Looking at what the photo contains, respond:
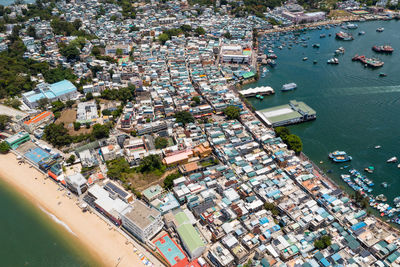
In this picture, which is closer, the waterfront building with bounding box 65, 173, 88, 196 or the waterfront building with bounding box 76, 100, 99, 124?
the waterfront building with bounding box 65, 173, 88, 196

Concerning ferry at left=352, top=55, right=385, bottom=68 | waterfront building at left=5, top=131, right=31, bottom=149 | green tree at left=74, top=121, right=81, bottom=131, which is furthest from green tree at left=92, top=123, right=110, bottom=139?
ferry at left=352, top=55, right=385, bottom=68

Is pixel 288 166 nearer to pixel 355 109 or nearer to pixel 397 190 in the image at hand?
pixel 397 190

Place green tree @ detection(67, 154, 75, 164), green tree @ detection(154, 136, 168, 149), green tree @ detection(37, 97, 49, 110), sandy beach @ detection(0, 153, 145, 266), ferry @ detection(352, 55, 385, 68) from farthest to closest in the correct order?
1. ferry @ detection(352, 55, 385, 68)
2. green tree @ detection(37, 97, 49, 110)
3. green tree @ detection(154, 136, 168, 149)
4. green tree @ detection(67, 154, 75, 164)
5. sandy beach @ detection(0, 153, 145, 266)

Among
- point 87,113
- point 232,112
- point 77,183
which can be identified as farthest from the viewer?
point 87,113

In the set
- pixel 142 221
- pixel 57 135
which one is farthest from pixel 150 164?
pixel 57 135

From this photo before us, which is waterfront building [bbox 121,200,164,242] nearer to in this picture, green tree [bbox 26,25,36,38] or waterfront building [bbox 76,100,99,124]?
waterfront building [bbox 76,100,99,124]

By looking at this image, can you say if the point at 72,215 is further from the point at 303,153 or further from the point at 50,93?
the point at 303,153

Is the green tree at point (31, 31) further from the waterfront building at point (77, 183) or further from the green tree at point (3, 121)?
the waterfront building at point (77, 183)
